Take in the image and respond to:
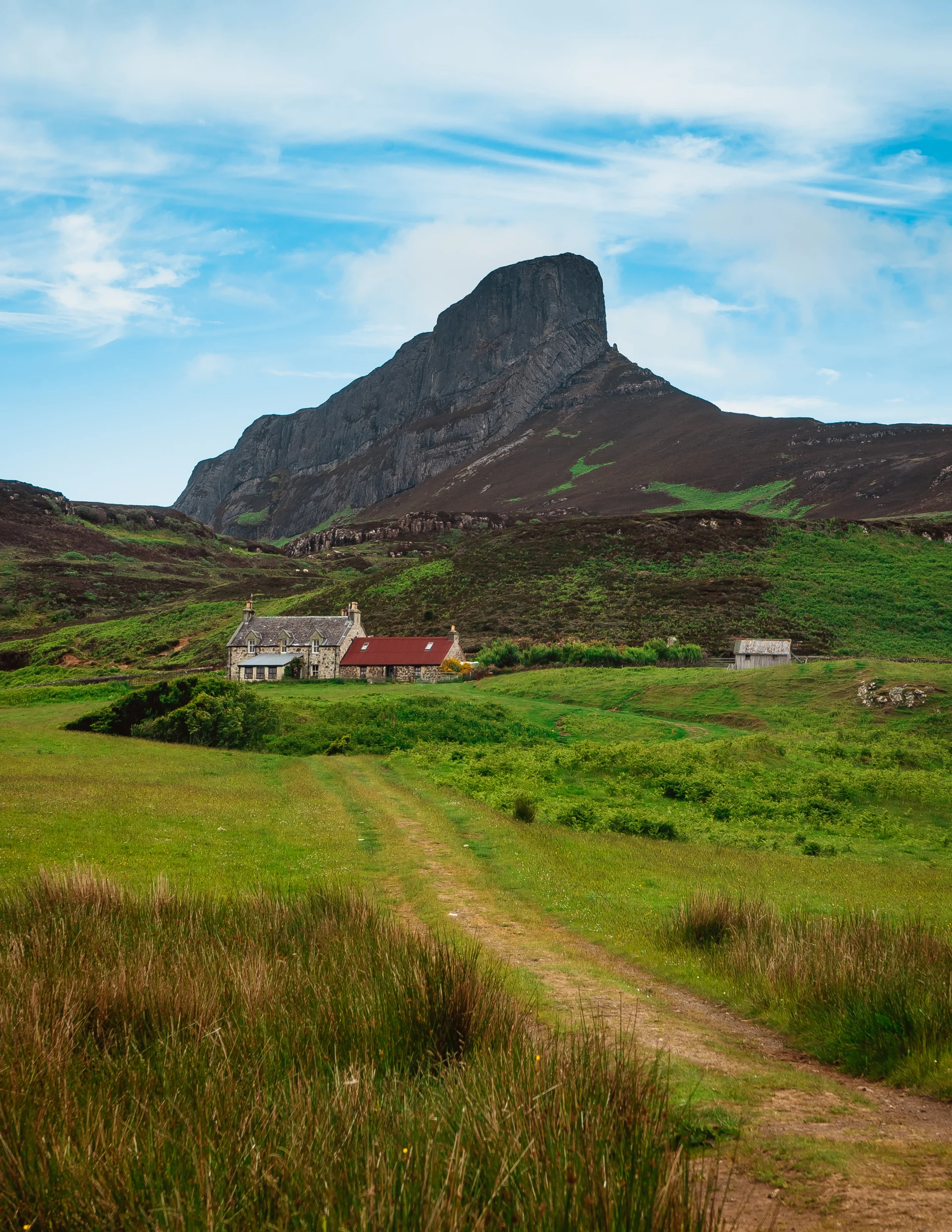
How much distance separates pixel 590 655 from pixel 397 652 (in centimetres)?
1532

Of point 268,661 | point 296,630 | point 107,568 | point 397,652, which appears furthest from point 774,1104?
point 107,568

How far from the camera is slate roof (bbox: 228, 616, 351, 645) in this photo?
70000mm

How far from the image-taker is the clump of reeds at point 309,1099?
4.60 m

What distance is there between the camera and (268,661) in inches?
2677

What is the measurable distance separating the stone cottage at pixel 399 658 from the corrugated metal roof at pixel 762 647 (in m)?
22.0

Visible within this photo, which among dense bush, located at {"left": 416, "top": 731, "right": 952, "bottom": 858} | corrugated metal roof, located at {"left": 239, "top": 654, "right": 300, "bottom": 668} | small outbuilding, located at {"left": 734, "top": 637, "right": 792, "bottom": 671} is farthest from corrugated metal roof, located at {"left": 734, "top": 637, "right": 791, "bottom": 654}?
corrugated metal roof, located at {"left": 239, "top": 654, "right": 300, "bottom": 668}

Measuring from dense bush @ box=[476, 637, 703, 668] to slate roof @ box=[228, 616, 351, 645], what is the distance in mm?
11981

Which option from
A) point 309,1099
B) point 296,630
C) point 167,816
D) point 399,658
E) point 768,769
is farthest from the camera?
point 296,630

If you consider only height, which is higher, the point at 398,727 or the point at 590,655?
the point at 590,655

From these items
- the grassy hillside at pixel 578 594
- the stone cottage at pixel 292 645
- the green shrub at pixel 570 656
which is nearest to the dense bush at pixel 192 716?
the stone cottage at pixel 292 645

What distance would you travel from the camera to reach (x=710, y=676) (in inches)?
2109

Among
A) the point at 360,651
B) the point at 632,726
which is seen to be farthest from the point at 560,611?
the point at 632,726

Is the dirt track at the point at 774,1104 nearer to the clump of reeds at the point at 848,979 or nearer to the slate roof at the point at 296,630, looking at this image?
the clump of reeds at the point at 848,979

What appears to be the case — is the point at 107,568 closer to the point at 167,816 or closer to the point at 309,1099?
the point at 167,816
